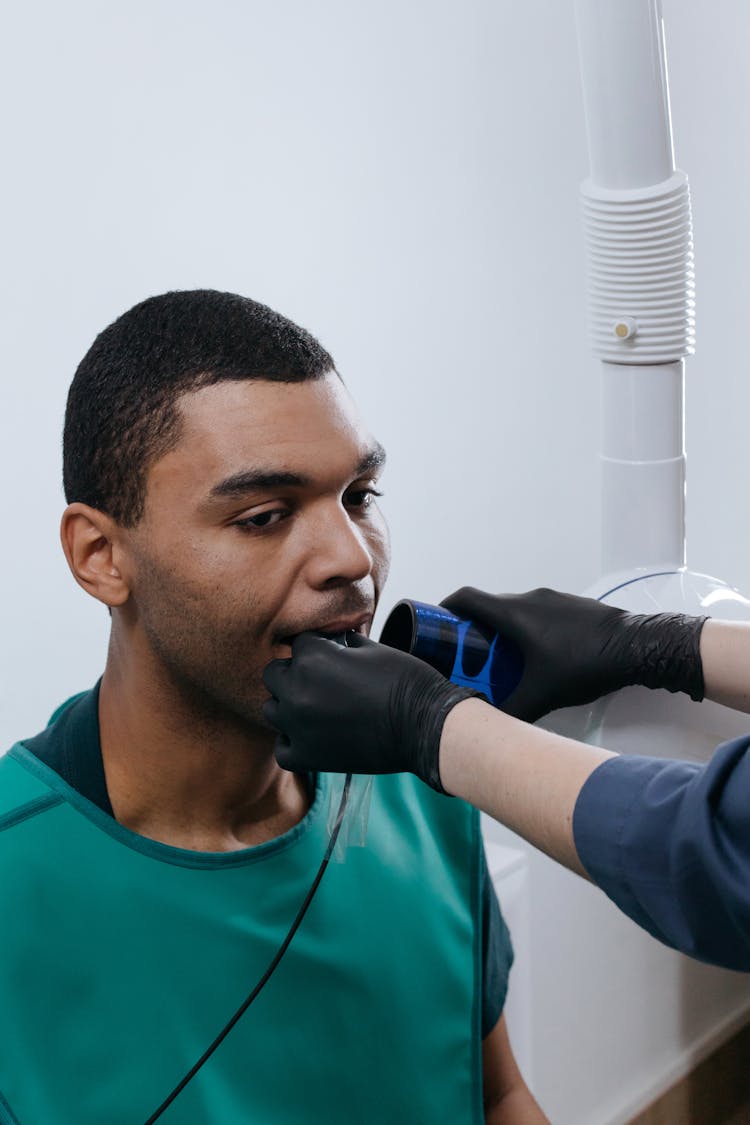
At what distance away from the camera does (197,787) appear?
4.34ft

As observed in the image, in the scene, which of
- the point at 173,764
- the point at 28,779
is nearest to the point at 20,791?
the point at 28,779

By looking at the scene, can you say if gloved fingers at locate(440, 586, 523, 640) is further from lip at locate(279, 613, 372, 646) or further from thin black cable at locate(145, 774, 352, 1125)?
thin black cable at locate(145, 774, 352, 1125)

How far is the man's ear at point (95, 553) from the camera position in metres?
1.25

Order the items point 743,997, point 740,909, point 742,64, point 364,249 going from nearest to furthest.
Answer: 1. point 740,909
2. point 364,249
3. point 742,64
4. point 743,997

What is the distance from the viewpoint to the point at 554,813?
0.97 meters

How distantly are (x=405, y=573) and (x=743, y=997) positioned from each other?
5.29ft

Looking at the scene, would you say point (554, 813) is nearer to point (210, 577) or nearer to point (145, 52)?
point (210, 577)

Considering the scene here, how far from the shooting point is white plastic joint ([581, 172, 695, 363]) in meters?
1.17

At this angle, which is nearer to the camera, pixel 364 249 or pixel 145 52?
pixel 145 52

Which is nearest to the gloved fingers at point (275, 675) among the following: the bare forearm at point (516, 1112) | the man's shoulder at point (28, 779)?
the man's shoulder at point (28, 779)

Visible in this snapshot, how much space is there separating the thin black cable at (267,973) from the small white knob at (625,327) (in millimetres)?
533

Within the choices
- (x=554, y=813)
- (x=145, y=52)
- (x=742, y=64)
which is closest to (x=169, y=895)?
(x=554, y=813)

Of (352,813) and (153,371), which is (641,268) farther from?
(352,813)

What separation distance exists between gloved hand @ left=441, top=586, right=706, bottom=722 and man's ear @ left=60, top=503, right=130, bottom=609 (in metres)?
0.32
